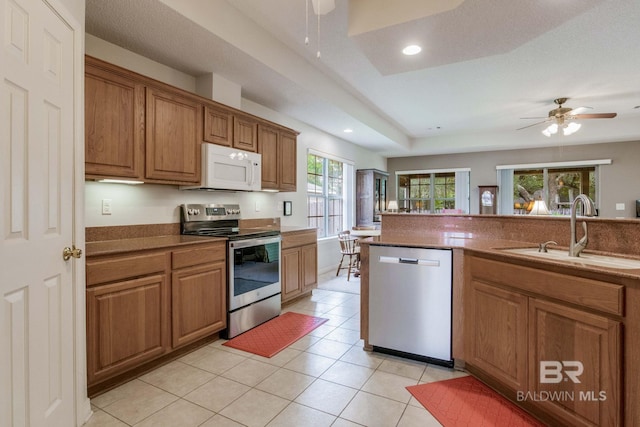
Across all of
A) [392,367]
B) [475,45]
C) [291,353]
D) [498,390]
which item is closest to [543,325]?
[498,390]

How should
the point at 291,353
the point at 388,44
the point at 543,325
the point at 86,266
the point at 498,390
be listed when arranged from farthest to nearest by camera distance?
the point at 291,353 < the point at 388,44 < the point at 498,390 < the point at 86,266 < the point at 543,325

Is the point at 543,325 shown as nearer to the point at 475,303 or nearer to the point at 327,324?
the point at 475,303

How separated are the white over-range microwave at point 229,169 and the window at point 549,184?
5.58 m

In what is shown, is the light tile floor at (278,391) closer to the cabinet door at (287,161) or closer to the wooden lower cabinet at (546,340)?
the wooden lower cabinet at (546,340)

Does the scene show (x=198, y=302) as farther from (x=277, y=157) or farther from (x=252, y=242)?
(x=277, y=157)

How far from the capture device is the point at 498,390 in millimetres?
2068

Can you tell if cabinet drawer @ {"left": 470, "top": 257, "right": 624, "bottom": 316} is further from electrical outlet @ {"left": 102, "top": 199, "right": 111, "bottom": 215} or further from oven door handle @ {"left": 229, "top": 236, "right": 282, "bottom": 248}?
electrical outlet @ {"left": 102, "top": 199, "right": 111, "bottom": 215}

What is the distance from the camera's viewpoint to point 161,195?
9.64 ft

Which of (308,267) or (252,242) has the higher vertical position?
(252,242)

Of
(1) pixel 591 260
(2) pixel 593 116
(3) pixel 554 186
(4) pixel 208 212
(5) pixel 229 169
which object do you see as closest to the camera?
(1) pixel 591 260

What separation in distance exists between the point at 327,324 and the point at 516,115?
476 centimetres

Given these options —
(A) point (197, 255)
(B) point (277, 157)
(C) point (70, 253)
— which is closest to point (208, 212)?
(A) point (197, 255)

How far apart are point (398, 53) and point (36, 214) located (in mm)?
2411

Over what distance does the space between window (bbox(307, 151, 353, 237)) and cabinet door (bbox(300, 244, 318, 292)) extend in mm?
1088
